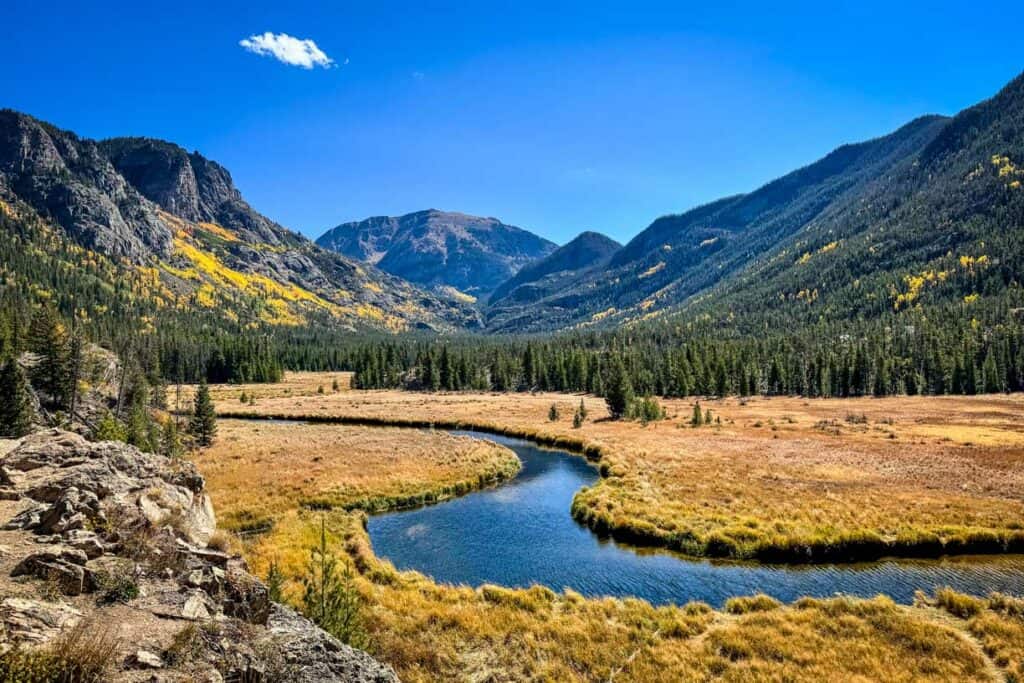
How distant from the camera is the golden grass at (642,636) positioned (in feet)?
55.2

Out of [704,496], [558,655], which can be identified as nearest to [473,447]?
[704,496]

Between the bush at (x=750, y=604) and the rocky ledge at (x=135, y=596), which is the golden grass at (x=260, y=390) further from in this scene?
the bush at (x=750, y=604)

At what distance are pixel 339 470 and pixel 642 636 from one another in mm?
36341

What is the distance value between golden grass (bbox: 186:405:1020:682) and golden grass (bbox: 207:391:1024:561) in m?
9.19

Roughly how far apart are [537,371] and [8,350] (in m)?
113

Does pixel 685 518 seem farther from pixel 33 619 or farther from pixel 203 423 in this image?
pixel 203 423

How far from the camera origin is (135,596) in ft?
36.6

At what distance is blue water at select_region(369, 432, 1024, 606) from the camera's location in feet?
83.5

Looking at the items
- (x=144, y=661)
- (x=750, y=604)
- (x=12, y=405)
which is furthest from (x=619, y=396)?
(x=144, y=661)

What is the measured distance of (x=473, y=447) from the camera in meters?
61.4

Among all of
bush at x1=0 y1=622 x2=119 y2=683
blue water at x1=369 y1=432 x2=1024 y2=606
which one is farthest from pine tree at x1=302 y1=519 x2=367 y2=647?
blue water at x1=369 y1=432 x2=1024 y2=606

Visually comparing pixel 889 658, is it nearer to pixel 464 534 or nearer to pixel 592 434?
pixel 464 534

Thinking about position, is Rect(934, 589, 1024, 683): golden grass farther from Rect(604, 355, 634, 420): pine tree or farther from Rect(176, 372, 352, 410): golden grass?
Rect(176, 372, 352, 410): golden grass

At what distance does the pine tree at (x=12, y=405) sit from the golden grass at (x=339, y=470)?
13824mm
